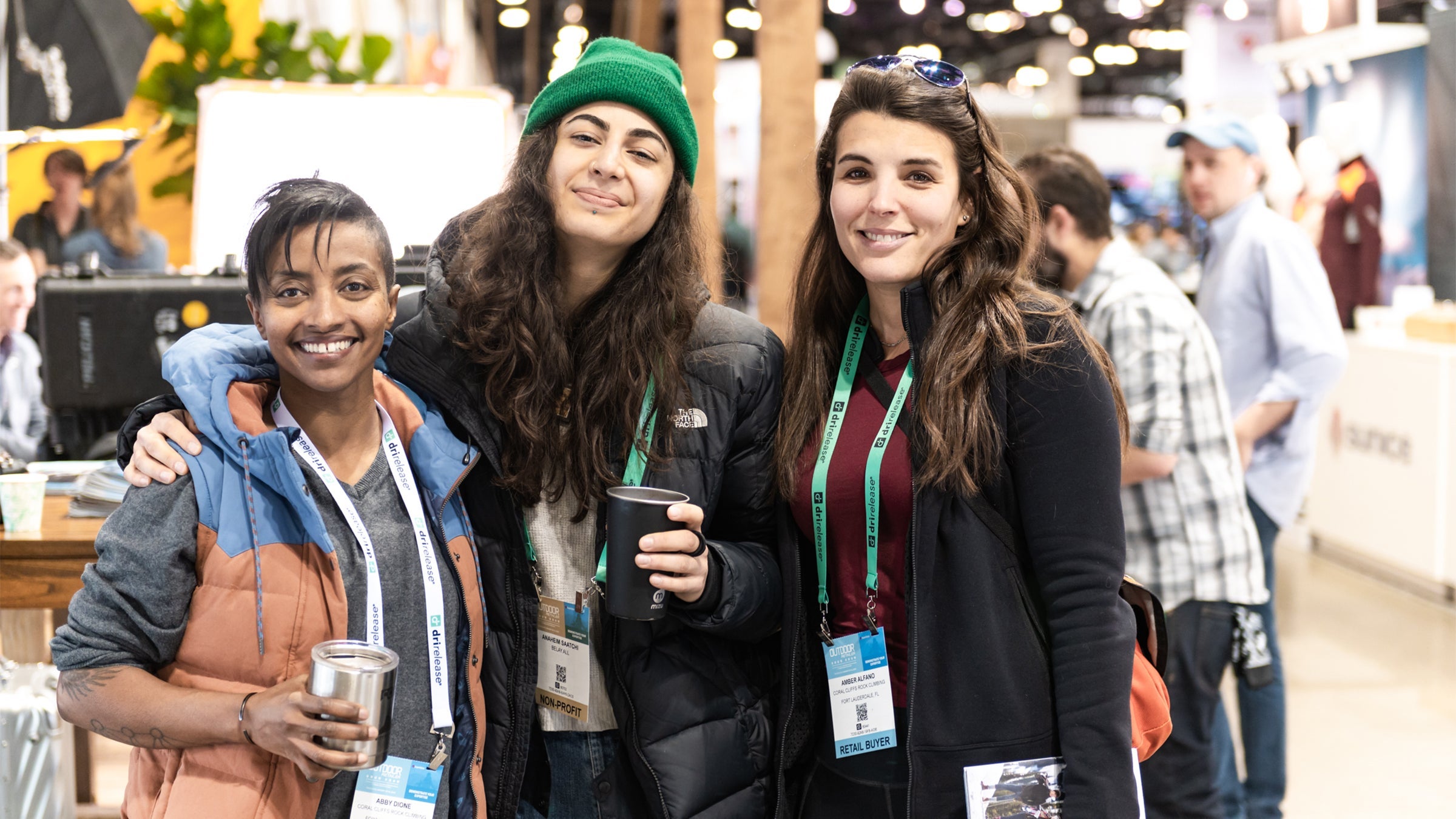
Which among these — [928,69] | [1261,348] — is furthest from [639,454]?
[1261,348]

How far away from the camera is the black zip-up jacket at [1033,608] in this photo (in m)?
1.51

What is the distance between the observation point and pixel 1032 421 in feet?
5.06

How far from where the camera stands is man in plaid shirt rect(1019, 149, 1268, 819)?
9.18ft

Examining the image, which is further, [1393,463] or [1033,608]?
[1393,463]

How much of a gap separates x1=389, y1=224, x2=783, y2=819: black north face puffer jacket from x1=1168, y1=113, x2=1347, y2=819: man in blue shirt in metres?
1.85

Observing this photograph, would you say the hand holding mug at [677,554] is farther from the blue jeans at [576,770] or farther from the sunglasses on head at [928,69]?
the sunglasses on head at [928,69]

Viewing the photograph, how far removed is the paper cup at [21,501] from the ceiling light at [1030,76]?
2862 cm

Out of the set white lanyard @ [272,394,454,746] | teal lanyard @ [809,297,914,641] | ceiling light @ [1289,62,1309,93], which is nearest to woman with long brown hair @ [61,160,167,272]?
white lanyard @ [272,394,454,746]

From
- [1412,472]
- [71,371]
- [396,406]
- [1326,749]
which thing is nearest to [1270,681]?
[1326,749]

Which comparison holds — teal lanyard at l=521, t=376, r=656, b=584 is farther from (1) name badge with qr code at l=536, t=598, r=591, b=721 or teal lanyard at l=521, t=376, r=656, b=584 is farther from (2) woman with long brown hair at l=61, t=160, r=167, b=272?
(2) woman with long brown hair at l=61, t=160, r=167, b=272

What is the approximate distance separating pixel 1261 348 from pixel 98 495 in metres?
3.09

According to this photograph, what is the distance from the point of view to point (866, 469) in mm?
1643

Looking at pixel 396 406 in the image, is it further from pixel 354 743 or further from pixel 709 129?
pixel 709 129

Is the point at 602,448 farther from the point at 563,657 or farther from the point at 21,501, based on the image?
the point at 21,501
